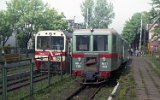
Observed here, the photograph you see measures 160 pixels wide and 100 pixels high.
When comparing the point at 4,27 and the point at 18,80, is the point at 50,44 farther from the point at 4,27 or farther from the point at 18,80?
the point at 4,27

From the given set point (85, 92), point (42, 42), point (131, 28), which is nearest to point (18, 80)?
point (85, 92)

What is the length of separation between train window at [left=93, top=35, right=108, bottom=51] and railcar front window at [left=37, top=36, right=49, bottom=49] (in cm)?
695

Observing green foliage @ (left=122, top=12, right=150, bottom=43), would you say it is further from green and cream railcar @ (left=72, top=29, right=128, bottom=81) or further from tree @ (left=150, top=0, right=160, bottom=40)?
green and cream railcar @ (left=72, top=29, right=128, bottom=81)

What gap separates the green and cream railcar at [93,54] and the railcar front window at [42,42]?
6.40 meters

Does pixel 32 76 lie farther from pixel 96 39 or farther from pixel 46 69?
pixel 96 39

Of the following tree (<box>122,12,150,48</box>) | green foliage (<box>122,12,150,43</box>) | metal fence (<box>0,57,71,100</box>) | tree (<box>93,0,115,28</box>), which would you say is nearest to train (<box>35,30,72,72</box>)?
metal fence (<box>0,57,71,100</box>)

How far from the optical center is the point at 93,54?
Answer: 20.5m

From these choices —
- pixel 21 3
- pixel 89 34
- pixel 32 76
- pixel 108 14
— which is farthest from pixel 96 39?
pixel 108 14

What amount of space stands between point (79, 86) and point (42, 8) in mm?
45574

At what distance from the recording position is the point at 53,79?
69.7 feet

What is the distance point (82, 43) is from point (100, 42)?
0.89m

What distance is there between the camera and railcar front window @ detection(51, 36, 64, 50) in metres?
27.3

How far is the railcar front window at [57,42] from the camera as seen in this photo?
27320mm

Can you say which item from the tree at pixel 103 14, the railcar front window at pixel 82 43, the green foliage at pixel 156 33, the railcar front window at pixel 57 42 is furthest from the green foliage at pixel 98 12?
the railcar front window at pixel 82 43
